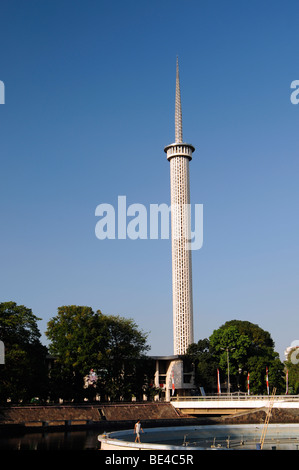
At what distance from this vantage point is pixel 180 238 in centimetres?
10531

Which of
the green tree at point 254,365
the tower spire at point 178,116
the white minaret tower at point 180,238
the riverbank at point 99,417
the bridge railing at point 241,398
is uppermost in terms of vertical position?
the tower spire at point 178,116

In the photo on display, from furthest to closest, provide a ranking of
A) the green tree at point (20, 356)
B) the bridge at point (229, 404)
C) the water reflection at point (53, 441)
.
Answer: the bridge at point (229, 404) < the green tree at point (20, 356) < the water reflection at point (53, 441)

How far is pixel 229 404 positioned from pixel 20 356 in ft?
83.4

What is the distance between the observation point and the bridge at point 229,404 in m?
59.5

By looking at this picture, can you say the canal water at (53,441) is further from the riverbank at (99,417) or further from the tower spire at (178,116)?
the tower spire at (178,116)

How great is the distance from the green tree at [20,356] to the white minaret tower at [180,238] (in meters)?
40.0

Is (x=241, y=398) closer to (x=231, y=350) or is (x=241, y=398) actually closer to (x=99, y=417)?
(x=231, y=350)

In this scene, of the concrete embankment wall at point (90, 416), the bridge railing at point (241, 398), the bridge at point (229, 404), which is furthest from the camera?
the bridge railing at point (241, 398)

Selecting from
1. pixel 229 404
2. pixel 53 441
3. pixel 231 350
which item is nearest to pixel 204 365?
pixel 231 350

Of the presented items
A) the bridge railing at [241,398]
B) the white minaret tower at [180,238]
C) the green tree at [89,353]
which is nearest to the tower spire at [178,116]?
the white minaret tower at [180,238]

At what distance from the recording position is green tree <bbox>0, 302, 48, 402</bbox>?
5531 centimetres

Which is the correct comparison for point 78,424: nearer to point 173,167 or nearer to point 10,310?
point 10,310
